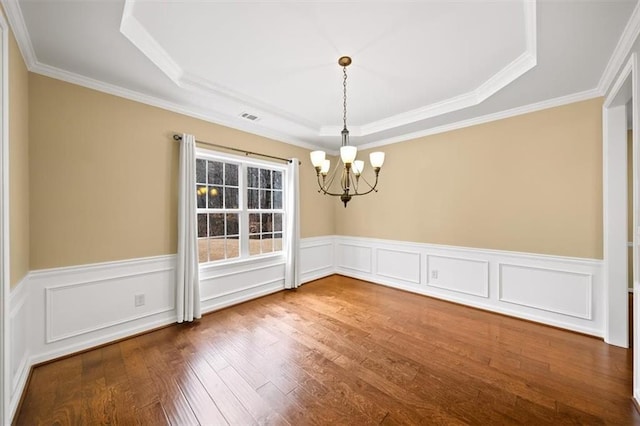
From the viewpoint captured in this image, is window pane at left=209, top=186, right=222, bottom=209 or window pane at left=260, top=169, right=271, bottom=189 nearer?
window pane at left=209, top=186, right=222, bottom=209

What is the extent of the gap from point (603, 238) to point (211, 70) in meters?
4.48

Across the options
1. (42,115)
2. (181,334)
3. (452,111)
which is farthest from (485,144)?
(42,115)

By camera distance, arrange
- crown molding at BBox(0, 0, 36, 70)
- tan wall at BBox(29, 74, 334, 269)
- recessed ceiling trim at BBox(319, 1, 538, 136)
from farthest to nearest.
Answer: tan wall at BBox(29, 74, 334, 269), recessed ceiling trim at BBox(319, 1, 538, 136), crown molding at BBox(0, 0, 36, 70)

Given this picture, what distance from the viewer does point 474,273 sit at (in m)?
3.52

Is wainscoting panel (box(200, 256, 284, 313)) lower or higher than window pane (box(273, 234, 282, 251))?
lower

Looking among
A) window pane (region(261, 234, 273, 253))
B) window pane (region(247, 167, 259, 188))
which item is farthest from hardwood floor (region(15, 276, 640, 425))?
window pane (region(247, 167, 259, 188))

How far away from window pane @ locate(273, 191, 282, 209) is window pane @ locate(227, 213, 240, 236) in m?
0.77

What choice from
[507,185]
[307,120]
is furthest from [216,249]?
[507,185]

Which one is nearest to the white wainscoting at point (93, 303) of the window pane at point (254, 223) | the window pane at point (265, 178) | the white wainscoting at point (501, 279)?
the window pane at point (254, 223)

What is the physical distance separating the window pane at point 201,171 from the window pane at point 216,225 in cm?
50

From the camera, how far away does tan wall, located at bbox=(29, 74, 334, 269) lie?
7.36ft

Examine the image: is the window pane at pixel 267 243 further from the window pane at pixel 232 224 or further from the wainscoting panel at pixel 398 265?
the wainscoting panel at pixel 398 265

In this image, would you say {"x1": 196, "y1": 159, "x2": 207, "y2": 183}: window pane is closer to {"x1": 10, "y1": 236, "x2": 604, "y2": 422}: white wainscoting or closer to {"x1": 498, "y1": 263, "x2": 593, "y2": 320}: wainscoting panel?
{"x1": 10, "y1": 236, "x2": 604, "y2": 422}: white wainscoting

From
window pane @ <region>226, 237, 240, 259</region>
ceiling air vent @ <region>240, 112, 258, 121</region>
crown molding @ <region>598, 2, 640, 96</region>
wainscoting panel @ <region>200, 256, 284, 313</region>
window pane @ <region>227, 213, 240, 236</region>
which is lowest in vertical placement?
wainscoting panel @ <region>200, 256, 284, 313</region>
